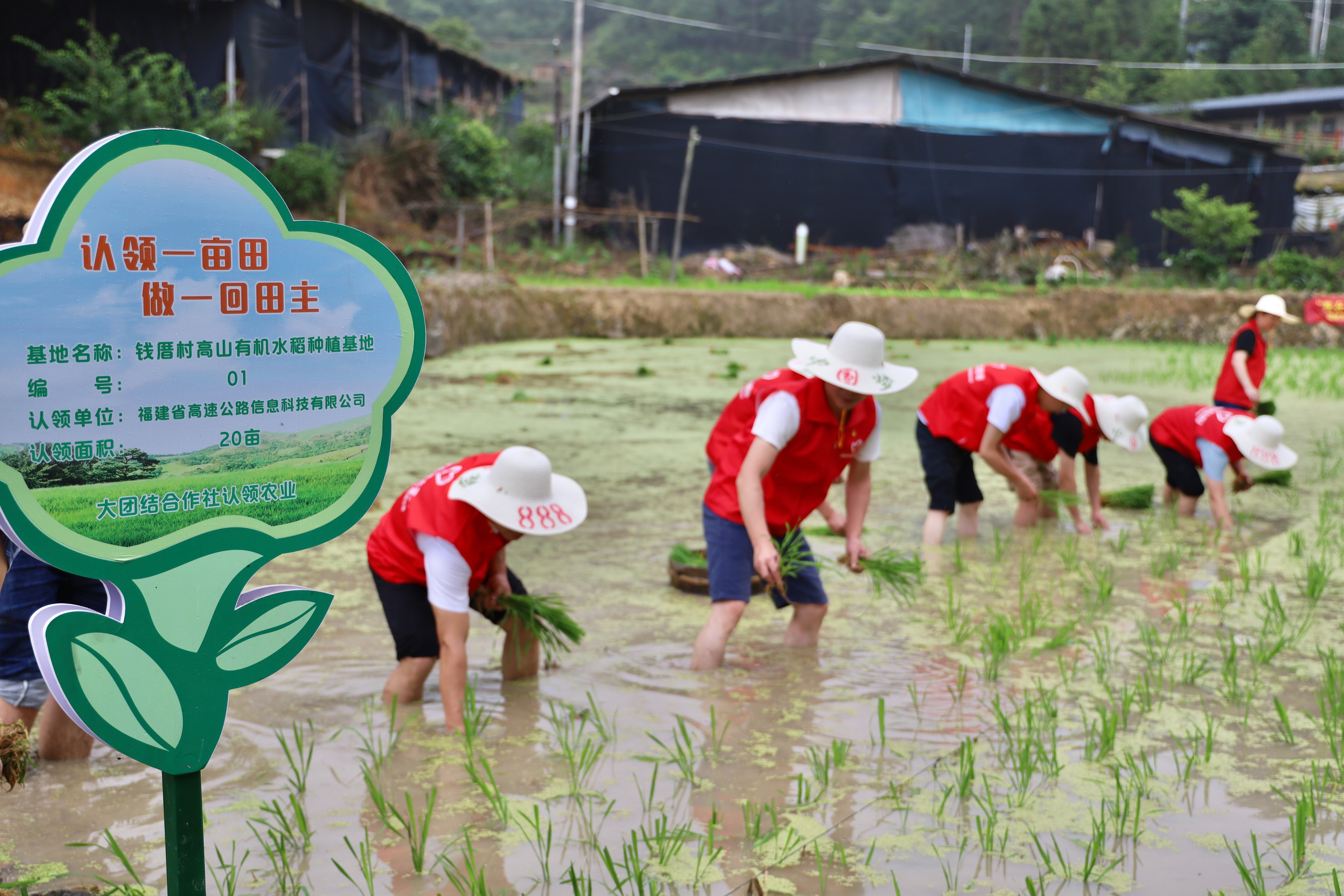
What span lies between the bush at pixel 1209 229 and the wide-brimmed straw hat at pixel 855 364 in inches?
903

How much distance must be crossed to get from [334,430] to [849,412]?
6.93ft

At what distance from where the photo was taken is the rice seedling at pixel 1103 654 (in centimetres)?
353

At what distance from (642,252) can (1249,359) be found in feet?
44.6

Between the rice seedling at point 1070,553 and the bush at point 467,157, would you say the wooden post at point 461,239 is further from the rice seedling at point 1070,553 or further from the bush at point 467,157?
the rice seedling at point 1070,553

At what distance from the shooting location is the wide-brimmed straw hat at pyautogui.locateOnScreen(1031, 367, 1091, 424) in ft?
17.8

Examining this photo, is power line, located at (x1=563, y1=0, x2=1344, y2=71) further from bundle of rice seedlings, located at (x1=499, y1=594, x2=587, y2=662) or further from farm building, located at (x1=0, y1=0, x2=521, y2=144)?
bundle of rice seedlings, located at (x1=499, y1=594, x2=587, y2=662)

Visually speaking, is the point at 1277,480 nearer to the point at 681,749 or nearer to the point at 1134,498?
the point at 1134,498

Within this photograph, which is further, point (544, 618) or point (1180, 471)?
point (1180, 471)

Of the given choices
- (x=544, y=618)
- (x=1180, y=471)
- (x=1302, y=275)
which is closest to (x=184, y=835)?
(x=544, y=618)

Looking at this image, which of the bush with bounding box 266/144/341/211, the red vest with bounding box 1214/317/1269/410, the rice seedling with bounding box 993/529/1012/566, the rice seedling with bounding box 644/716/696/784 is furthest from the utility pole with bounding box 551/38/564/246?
the rice seedling with bounding box 644/716/696/784

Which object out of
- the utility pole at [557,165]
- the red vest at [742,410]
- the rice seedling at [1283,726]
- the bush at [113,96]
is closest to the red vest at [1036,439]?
the red vest at [742,410]

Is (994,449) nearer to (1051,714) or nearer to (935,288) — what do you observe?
(1051,714)

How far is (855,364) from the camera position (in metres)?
3.44

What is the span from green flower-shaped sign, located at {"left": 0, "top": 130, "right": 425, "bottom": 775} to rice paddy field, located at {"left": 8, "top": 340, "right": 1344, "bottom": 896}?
70cm
